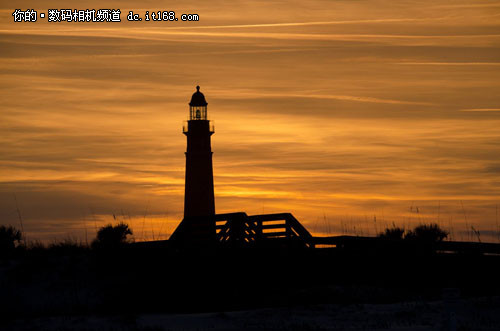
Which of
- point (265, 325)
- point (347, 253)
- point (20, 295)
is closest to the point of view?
point (265, 325)

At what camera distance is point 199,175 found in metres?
47.8

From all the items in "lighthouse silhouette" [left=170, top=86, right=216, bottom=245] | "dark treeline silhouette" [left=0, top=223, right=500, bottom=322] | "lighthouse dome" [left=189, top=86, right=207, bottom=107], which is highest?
"lighthouse dome" [left=189, top=86, right=207, bottom=107]

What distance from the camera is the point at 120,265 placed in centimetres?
2875

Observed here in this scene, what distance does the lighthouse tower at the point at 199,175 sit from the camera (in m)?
47.7

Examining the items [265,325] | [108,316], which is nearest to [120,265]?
[108,316]

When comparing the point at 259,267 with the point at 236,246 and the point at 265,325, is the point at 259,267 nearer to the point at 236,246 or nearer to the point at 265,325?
the point at 236,246

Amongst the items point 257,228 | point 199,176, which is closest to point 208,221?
point 257,228

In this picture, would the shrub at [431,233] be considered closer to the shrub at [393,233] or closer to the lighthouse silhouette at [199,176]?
the shrub at [393,233]

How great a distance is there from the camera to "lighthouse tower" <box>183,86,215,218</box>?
47688 millimetres

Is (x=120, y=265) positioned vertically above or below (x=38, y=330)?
above

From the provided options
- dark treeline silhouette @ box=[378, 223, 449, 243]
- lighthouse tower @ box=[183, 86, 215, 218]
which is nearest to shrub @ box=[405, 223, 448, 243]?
dark treeline silhouette @ box=[378, 223, 449, 243]

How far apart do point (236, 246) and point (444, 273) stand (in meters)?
7.33

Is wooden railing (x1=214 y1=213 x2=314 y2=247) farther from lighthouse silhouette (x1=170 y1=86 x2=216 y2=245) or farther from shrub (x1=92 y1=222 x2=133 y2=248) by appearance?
lighthouse silhouette (x1=170 y1=86 x2=216 y2=245)

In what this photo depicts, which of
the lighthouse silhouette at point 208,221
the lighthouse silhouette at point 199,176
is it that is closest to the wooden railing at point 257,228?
the lighthouse silhouette at point 208,221
